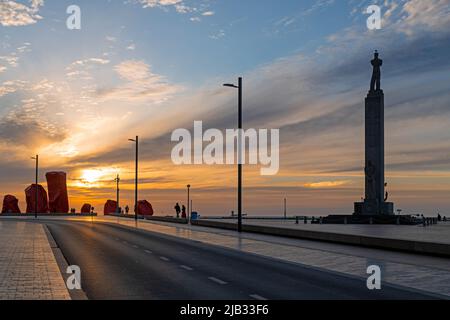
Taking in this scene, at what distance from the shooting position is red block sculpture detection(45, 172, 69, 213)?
4611 inches

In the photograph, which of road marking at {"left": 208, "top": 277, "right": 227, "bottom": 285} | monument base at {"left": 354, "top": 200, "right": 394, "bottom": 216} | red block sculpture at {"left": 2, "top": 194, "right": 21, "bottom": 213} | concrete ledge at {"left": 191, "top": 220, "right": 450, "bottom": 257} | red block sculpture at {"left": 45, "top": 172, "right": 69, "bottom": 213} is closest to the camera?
road marking at {"left": 208, "top": 277, "right": 227, "bottom": 285}

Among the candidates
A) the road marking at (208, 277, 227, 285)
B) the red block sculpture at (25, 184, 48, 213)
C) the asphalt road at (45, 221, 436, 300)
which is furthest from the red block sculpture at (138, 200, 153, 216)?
the road marking at (208, 277, 227, 285)

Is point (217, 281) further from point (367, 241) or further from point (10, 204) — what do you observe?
point (10, 204)

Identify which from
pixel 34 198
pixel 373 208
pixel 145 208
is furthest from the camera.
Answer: pixel 34 198

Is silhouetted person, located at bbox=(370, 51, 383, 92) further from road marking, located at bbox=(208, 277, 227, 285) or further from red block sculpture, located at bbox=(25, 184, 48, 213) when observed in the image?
red block sculpture, located at bbox=(25, 184, 48, 213)

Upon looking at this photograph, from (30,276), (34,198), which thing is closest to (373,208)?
(30,276)

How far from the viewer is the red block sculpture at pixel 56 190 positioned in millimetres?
117125

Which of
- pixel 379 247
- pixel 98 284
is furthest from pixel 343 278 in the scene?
pixel 379 247

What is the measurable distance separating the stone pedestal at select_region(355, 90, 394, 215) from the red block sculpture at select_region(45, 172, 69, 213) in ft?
224

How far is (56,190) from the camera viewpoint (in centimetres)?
11706

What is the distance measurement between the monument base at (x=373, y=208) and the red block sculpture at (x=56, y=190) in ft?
221

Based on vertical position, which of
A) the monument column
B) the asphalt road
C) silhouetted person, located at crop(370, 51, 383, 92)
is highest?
silhouetted person, located at crop(370, 51, 383, 92)

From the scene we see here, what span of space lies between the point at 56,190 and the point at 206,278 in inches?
4175

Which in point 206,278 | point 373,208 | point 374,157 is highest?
point 374,157
